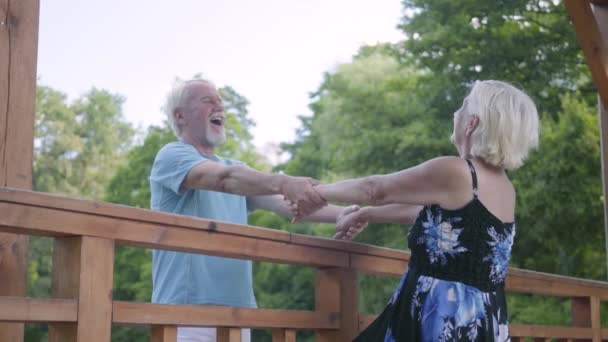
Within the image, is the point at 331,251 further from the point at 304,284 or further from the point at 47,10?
the point at 47,10

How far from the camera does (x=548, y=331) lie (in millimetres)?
3404

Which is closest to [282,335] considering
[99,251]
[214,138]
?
[99,251]

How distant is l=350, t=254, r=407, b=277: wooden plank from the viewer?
8.30 feet

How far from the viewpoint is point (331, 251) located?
245cm

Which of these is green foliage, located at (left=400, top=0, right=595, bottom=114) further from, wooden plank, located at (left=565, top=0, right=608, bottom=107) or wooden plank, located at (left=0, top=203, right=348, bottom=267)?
wooden plank, located at (left=0, top=203, right=348, bottom=267)

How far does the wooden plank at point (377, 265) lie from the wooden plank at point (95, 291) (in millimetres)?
918

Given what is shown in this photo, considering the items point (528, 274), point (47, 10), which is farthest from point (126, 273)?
point (528, 274)

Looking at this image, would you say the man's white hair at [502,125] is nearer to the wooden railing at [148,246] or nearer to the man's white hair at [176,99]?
the wooden railing at [148,246]

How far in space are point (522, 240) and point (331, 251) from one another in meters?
10.7

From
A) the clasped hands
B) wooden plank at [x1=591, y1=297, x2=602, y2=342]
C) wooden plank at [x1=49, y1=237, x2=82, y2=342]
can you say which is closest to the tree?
wooden plank at [x1=591, y1=297, x2=602, y2=342]

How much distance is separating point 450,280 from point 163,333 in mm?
784

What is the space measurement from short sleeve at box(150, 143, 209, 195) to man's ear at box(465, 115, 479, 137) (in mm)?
957

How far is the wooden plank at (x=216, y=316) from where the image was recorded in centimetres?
183

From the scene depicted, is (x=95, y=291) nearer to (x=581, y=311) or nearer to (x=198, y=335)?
(x=198, y=335)
